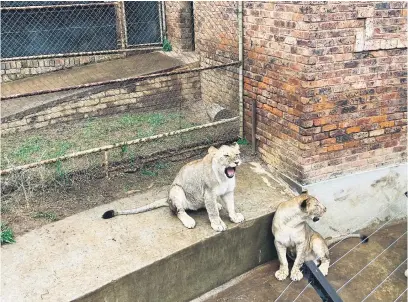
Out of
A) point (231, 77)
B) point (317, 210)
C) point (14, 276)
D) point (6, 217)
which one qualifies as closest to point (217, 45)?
point (231, 77)

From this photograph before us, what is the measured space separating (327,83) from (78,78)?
456 cm

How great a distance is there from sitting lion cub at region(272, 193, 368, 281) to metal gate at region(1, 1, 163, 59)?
5180 millimetres

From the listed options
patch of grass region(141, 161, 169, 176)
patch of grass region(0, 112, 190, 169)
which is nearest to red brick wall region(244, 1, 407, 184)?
patch of grass region(141, 161, 169, 176)

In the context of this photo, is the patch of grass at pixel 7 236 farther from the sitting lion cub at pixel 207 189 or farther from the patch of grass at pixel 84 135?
the patch of grass at pixel 84 135

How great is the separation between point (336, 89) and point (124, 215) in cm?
290

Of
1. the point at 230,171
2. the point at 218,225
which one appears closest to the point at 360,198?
the point at 218,225

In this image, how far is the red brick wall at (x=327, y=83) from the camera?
16.5 ft

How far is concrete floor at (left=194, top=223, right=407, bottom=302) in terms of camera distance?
491cm

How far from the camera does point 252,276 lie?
5.22 m

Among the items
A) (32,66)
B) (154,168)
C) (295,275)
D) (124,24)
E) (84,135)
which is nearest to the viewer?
(295,275)

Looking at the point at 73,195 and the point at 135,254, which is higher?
the point at 73,195

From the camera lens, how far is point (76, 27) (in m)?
8.31

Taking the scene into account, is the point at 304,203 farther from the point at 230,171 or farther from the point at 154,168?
the point at 154,168

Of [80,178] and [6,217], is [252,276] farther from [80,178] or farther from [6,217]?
[6,217]
